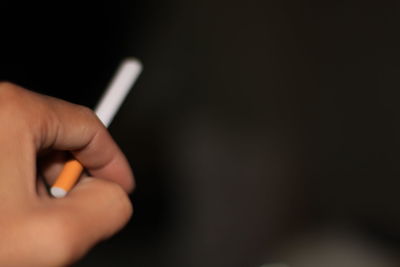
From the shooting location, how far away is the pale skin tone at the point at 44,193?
0.79 feet

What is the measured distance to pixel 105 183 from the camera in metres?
0.29

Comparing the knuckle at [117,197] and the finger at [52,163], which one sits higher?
the knuckle at [117,197]

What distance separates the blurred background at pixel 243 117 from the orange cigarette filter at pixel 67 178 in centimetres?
36

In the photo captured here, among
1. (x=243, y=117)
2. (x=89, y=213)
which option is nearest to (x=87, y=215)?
(x=89, y=213)

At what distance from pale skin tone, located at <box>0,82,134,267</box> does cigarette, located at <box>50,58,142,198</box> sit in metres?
0.01

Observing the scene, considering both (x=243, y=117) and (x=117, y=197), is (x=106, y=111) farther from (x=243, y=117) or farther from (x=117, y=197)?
(x=243, y=117)

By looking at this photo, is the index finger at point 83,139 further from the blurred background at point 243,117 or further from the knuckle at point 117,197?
the blurred background at point 243,117

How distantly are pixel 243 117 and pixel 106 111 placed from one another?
15.6 inches

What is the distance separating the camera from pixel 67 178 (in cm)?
31

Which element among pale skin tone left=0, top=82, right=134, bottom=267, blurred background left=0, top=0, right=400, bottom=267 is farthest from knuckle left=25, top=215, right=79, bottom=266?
blurred background left=0, top=0, right=400, bottom=267

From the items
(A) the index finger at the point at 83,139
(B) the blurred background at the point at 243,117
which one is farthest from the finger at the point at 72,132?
(B) the blurred background at the point at 243,117

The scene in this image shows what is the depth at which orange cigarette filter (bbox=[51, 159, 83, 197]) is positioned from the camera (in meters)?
0.31

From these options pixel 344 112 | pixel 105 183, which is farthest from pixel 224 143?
pixel 105 183

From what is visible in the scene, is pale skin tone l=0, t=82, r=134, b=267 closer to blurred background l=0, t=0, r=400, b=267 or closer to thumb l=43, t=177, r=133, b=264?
thumb l=43, t=177, r=133, b=264
